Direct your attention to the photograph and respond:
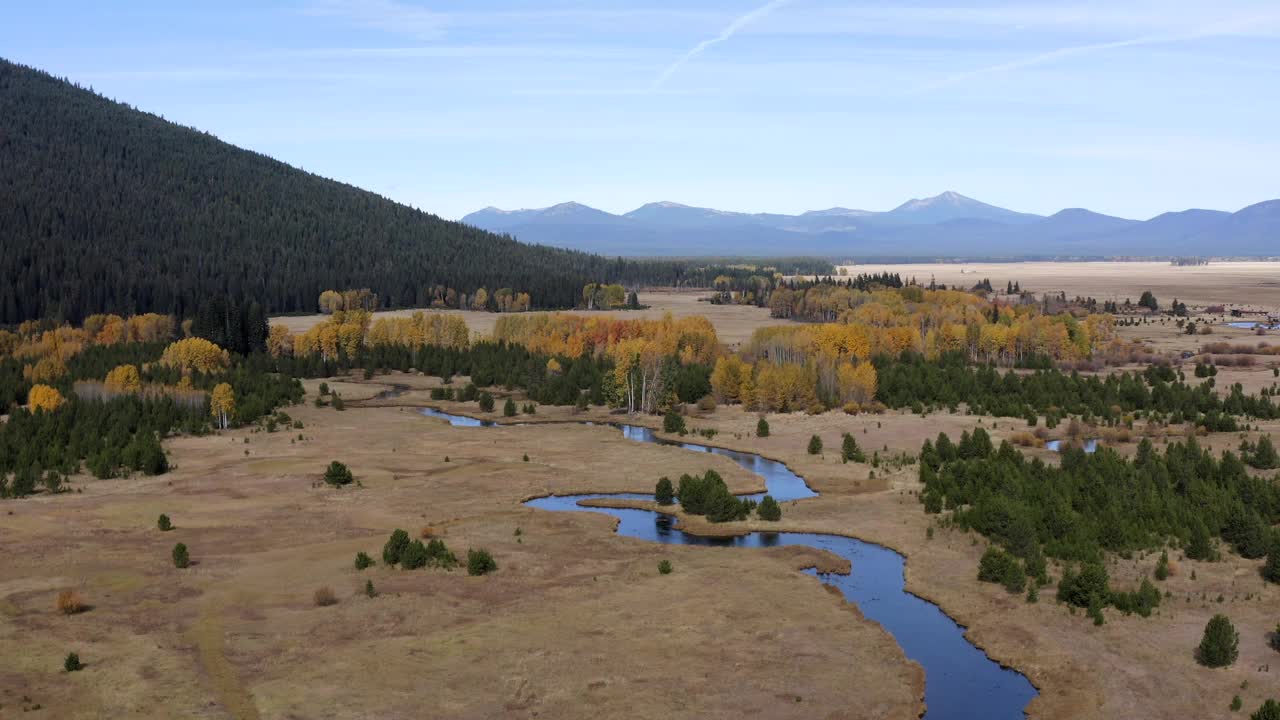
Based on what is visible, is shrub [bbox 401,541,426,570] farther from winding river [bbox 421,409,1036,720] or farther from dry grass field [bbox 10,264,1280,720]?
winding river [bbox 421,409,1036,720]

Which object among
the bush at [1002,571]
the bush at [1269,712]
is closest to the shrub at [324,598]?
the bush at [1002,571]

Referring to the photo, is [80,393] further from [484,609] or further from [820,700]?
[820,700]

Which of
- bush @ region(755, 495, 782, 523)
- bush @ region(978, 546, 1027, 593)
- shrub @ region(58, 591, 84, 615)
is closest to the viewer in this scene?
shrub @ region(58, 591, 84, 615)

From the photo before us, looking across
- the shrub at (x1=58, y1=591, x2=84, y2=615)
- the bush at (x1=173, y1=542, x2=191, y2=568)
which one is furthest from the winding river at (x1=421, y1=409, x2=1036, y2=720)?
the shrub at (x1=58, y1=591, x2=84, y2=615)

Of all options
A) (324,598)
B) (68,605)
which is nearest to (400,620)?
(324,598)

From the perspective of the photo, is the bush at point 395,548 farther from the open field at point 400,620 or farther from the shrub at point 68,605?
the shrub at point 68,605

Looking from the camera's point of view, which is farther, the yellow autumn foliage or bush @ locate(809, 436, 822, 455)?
the yellow autumn foliage

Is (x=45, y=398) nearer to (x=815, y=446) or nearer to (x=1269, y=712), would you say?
(x=815, y=446)
